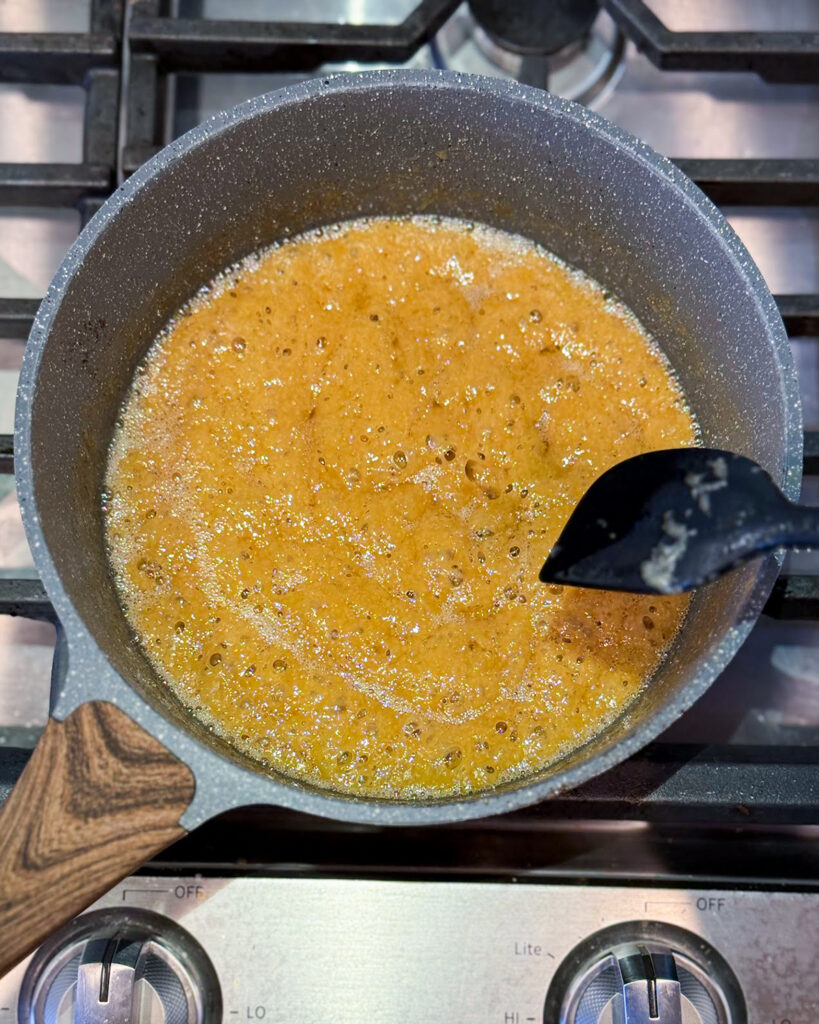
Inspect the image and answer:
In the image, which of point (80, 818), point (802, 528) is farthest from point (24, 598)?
point (802, 528)

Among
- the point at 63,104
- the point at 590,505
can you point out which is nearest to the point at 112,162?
the point at 63,104

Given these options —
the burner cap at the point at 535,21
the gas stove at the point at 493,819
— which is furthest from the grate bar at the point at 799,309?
the burner cap at the point at 535,21

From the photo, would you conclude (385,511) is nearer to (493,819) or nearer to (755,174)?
(493,819)

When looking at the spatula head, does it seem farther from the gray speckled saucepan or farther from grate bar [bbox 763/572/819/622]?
grate bar [bbox 763/572/819/622]

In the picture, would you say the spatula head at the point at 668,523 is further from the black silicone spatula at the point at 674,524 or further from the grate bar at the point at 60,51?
the grate bar at the point at 60,51

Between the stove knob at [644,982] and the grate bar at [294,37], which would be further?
the grate bar at [294,37]

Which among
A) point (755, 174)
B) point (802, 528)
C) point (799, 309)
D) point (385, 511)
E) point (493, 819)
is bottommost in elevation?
point (493, 819)

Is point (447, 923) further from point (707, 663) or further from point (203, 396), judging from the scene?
point (203, 396)
